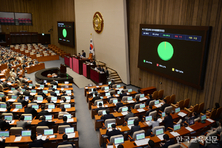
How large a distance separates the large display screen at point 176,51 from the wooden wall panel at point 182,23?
37cm

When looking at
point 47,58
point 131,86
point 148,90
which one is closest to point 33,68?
point 47,58

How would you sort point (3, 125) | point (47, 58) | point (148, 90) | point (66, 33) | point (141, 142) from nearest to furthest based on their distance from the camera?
point (141, 142)
point (3, 125)
point (148, 90)
point (47, 58)
point (66, 33)

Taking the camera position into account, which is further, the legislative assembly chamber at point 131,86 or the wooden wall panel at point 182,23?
the wooden wall panel at point 182,23

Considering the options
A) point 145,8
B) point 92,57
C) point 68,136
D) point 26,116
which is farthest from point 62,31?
point 68,136

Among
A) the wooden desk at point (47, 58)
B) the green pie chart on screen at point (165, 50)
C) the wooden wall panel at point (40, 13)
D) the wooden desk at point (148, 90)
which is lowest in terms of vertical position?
the wooden desk at point (148, 90)

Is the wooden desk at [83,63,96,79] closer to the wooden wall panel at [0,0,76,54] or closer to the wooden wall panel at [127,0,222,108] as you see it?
the wooden wall panel at [127,0,222,108]

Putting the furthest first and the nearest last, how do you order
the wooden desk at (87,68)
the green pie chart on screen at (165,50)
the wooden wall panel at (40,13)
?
the wooden wall panel at (40,13) → the wooden desk at (87,68) → the green pie chart on screen at (165,50)

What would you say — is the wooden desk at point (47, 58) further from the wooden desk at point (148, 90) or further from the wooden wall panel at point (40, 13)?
the wooden desk at point (148, 90)

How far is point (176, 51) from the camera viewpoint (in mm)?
10438

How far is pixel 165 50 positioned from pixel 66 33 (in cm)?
1587

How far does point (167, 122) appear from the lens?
7.49 metres

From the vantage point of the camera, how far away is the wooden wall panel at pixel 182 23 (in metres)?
8.78

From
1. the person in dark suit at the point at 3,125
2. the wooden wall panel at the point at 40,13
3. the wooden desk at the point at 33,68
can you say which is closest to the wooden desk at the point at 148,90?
the person in dark suit at the point at 3,125

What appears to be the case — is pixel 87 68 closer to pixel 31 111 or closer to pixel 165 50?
pixel 165 50
